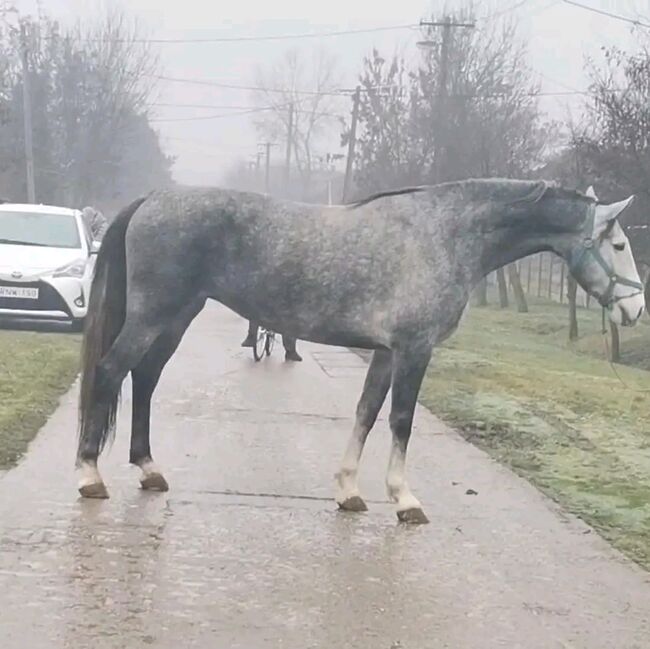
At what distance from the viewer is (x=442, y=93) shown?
35.6 m

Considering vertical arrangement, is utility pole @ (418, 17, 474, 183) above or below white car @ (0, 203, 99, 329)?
above

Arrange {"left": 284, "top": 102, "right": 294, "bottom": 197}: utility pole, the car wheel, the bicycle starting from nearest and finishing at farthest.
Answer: the bicycle, the car wheel, {"left": 284, "top": 102, "right": 294, "bottom": 197}: utility pole

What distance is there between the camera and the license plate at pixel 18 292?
53.2 ft

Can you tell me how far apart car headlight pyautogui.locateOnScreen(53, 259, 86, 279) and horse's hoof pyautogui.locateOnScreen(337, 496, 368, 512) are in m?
10.3

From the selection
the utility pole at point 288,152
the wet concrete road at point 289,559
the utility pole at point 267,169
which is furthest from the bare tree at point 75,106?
the wet concrete road at point 289,559

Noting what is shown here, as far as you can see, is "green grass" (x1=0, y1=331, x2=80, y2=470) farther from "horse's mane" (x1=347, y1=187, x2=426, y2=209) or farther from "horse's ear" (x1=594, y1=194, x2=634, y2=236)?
"horse's ear" (x1=594, y1=194, x2=634, y2=236)

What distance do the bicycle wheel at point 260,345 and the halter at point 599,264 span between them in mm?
7511

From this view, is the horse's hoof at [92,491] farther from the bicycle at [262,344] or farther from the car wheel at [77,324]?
the car wheel at [77,324]

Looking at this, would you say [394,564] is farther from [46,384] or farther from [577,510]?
[46,384]

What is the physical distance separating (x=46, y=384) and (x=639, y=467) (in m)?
5.02

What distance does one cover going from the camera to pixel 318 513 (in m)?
6.71

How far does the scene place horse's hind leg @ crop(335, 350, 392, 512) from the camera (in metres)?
6.83

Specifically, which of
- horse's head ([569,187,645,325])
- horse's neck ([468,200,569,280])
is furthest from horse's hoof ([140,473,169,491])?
horse's head ([569,187,645,325])

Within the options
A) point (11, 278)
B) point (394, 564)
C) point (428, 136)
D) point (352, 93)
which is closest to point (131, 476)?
point (394, 564)
